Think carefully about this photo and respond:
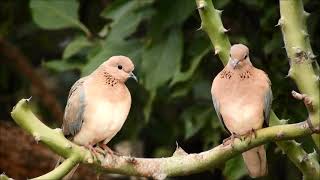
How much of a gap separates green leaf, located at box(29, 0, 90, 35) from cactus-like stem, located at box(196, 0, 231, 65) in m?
1.31

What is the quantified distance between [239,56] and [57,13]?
156 centimetres

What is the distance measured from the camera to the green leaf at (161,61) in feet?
9.93

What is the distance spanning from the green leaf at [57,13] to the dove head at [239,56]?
4.85 feet

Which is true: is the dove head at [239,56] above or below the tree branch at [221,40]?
above

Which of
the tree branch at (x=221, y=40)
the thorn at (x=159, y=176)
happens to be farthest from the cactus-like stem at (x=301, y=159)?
the thorn at (x=159, y=176)

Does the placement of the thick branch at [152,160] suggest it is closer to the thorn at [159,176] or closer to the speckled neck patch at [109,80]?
the thorn at [159,176]

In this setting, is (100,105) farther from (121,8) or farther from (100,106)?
(121,8)

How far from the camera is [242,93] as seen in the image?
6.32 feet

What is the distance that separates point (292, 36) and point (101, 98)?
50 centimetres

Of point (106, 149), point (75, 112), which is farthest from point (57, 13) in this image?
point (106, 149)

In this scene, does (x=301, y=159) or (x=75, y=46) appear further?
(x=75, y=46)

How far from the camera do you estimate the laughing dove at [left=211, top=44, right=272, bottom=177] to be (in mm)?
1924

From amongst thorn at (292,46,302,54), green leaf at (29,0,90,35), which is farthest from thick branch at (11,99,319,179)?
green leaf at (29,0,90,35)

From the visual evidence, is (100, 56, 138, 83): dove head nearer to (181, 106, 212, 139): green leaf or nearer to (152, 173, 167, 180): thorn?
(152, 173, 167, 180): thorn
